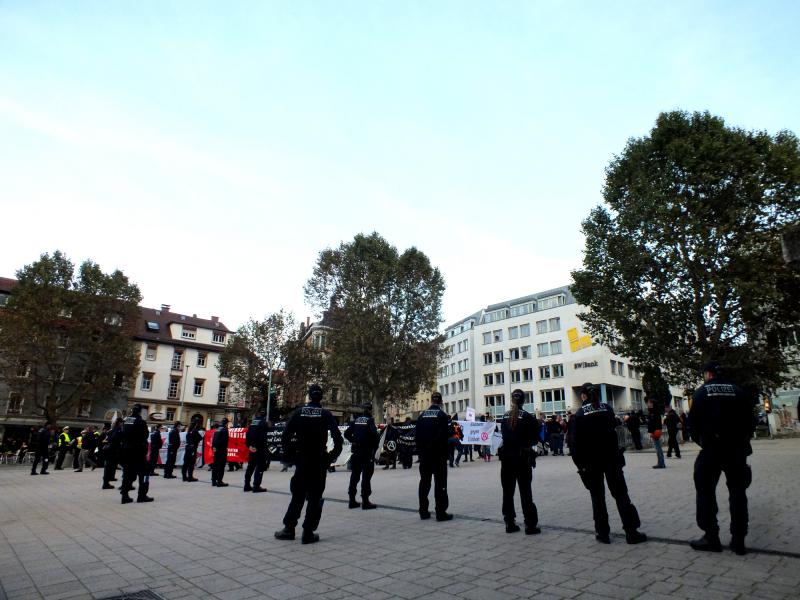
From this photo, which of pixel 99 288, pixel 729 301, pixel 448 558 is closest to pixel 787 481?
pixel 448 558

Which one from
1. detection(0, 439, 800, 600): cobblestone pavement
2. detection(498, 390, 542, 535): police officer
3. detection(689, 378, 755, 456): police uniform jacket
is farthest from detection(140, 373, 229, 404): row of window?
detection(689, 378, 755, 456): police uniform jacket

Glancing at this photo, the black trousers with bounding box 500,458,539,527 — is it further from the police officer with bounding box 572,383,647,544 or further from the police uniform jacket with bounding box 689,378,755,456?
the police uniform jacket with bounding box 689,378,755,456

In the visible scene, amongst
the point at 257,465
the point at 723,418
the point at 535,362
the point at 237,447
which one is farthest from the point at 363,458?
the point at 535,362

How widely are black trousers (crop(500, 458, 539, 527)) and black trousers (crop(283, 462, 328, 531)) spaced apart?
2523mm

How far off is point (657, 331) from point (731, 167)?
901 centimetres

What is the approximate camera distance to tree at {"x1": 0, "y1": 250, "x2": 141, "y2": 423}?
4003cm

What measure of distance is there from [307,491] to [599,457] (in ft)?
12.9

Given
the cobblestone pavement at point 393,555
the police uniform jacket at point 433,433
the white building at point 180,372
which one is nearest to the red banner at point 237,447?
the cobblestone pavement at point 393,555

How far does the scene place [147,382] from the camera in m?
58.7

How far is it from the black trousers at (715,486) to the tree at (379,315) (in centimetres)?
3234

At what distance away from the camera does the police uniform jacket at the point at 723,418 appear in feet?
17.8

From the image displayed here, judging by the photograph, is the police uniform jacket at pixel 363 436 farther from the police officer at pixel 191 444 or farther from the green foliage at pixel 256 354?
the green foliage at pixel 256 354

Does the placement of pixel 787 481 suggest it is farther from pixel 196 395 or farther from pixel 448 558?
pixel 196 395

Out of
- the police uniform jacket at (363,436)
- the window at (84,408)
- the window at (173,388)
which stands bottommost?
the police uniform jacket at (363,436)
